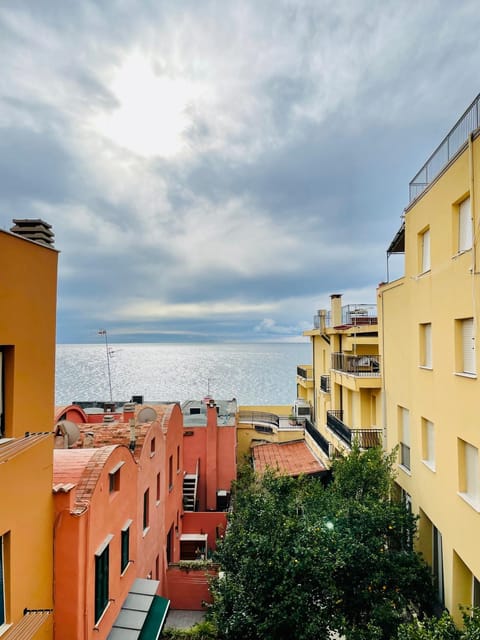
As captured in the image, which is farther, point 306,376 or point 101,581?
point 306,376

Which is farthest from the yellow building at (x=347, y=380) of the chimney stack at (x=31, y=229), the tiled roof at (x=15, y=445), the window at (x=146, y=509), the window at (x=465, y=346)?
the chimney stack at (x=31, y=229)

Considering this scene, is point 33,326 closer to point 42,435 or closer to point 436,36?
point 42,435

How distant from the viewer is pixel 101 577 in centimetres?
927

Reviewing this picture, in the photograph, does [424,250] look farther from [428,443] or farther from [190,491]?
[190,491]

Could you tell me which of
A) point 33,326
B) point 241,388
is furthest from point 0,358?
point 241,388

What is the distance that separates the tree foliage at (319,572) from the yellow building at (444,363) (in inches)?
51.0

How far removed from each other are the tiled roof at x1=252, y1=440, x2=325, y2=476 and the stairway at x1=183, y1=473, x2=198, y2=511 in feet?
13.9

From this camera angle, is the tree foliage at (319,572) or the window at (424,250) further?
the window at (424,250)

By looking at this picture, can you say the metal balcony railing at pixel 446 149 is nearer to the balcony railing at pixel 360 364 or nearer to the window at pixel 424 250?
the window at pixel 424 250

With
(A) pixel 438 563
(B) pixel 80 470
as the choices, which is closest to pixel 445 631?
(A) pixel 438 563

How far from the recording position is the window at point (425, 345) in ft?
40.2

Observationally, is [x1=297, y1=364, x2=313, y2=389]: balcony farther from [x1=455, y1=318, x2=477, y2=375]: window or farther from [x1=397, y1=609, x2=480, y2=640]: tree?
[x1=397, y1=609, x2=480, y2=640]: tree

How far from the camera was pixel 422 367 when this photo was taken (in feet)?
40.5

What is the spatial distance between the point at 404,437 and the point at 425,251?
7.14 metres
